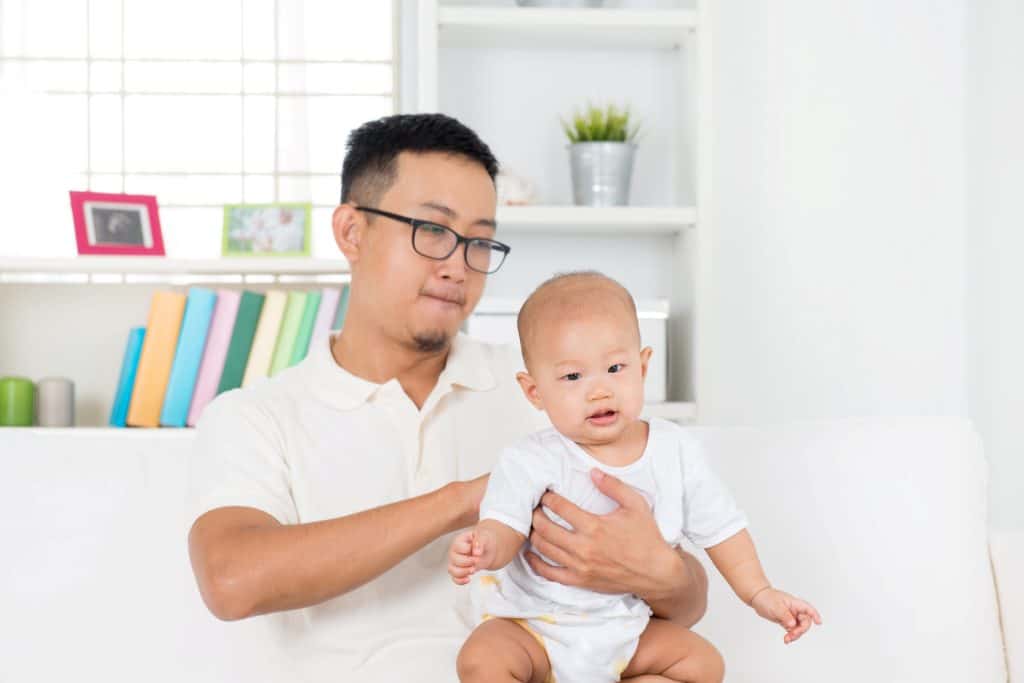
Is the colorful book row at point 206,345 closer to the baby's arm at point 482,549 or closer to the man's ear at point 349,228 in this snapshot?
the man's ear at point 349,228

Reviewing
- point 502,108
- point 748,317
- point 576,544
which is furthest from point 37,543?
point 748,317

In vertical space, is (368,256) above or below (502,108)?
below

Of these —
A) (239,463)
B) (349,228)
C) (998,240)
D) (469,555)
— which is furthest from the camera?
(998,240)

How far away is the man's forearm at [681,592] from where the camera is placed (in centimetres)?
143

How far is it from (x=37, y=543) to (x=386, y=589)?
1.69 ft

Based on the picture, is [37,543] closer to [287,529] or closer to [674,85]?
[287,529]

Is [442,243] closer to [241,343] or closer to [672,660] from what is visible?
[672,660]

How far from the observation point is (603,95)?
313 cm

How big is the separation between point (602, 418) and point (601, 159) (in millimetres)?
1570

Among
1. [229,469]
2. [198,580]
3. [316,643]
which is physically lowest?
[316,643]

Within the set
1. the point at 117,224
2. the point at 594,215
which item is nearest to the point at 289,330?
the point at 117,224

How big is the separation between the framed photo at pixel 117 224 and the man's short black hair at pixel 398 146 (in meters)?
1.18

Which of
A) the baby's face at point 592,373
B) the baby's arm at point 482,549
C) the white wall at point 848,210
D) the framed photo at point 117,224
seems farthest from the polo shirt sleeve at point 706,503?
the framed photo at point 117,224

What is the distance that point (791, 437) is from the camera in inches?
73.2
